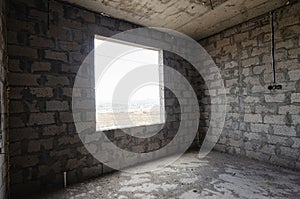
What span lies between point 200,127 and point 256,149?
1336 mm

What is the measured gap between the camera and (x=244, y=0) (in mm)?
2826

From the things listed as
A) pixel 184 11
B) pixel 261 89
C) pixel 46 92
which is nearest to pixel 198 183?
pixel 261 89

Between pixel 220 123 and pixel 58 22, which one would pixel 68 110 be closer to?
pixel 58 22

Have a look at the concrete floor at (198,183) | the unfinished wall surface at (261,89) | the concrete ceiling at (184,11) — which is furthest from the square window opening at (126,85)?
the unfinished wall surface at (261,89)

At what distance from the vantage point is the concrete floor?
7.47ft

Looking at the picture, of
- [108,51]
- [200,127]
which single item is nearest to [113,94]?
[108,51]

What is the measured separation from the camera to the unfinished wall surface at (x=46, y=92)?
7.64 feet

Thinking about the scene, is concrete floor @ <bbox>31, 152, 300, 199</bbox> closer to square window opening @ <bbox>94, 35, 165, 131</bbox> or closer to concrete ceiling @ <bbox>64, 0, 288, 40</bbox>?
square window opening @ <bbox>94, 35, 165, 131</bbox>

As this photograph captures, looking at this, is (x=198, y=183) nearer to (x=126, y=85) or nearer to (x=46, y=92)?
(x=126, y=85)

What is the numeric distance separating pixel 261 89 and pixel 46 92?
353 cm

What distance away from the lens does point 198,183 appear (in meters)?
2.59

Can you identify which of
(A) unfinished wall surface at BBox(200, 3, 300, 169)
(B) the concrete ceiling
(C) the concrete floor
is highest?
(B) the concrete ceiling

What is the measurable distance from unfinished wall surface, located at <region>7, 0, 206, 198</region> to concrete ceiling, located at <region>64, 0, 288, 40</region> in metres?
0.38

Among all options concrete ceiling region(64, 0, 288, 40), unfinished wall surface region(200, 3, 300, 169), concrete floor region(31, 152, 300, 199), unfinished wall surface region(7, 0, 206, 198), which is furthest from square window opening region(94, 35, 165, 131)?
unfinished wall surface region(200, 3, 300, 169)
